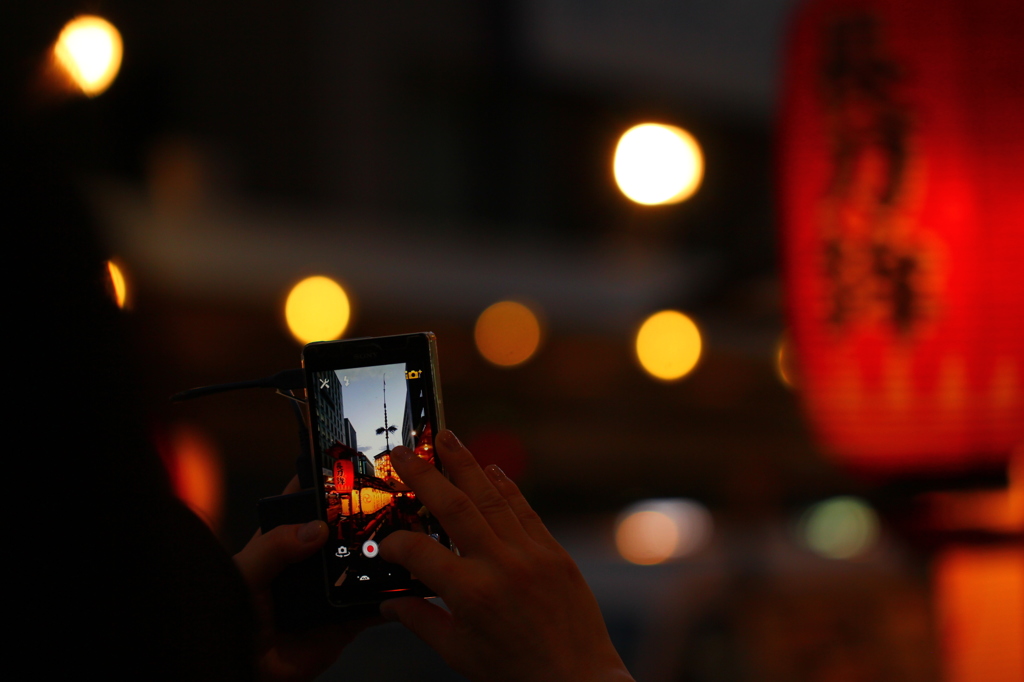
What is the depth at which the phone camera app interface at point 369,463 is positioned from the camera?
0.96m

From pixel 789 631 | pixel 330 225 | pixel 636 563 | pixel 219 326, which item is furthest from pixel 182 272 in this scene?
pixel 789 631

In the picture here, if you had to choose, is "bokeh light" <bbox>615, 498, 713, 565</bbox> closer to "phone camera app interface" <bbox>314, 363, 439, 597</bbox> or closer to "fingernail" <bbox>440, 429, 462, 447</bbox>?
"phone camera app interface" <bbox>314, 363, 439, 597</bbox>

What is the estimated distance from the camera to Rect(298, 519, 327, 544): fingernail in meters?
0.94

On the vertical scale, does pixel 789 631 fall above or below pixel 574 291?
below

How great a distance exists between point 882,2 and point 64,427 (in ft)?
8.66

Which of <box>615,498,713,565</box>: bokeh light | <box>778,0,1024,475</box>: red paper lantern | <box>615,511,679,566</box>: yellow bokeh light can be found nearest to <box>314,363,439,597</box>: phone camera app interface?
<box>778,0,1024,475</box>: red paper lantern

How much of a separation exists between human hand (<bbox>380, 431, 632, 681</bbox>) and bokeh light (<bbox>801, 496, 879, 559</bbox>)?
12.7 meters

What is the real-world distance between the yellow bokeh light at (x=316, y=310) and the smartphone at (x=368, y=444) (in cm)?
642

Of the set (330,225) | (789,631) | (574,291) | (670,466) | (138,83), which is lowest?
(670,466)

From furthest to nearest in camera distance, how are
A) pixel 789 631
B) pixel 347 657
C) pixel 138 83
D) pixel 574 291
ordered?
pixel 574 291, pixel 138 83, pixel 789 631, pixel 347 657

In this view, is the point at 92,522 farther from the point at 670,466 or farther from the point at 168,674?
the point at 670,466

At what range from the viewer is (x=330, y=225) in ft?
28.9

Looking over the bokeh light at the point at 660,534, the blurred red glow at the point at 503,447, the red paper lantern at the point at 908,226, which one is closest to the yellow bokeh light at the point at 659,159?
the red paper lantern at the point at 908,226

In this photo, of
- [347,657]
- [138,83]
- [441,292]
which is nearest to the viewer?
[347,657]
